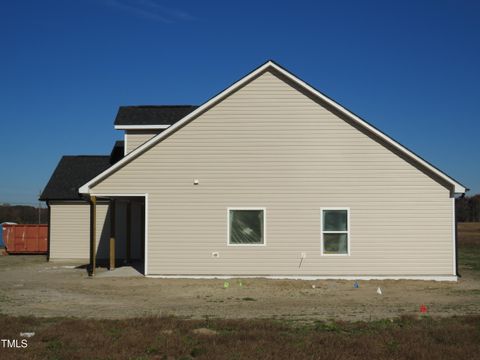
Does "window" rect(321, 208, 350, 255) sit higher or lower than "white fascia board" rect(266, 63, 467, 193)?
lower

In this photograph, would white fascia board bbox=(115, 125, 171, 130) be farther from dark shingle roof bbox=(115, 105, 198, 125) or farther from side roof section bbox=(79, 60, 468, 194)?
side roof section bbox=(79, 60, 468, 194)

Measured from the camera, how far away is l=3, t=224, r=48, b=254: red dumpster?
106ft

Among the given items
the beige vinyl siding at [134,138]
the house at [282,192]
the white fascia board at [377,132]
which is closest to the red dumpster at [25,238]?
the beige vinyl siding at [134,138]

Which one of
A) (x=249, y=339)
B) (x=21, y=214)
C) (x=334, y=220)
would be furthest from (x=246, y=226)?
(x=21, y=214)

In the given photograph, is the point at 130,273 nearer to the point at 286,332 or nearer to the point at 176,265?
the point at 176,265

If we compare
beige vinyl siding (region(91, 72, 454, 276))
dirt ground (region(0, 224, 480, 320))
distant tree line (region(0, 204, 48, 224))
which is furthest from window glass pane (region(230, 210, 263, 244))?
distant tree line (region(0, 204, 48, 224))

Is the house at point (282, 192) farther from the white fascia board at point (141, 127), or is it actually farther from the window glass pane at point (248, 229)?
the white fascia board at point (141, 127)

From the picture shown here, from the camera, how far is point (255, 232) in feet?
62.2

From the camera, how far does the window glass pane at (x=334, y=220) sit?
18.9m

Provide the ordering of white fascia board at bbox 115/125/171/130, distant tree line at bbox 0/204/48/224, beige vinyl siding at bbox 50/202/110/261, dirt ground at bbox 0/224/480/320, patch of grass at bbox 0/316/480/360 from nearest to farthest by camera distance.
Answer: patch of grass at bbox 0/316/480/360 < dirt ground at bbox 0/224/480/320 < white fascia board at bbox 115/125/171/130 < beige vinyl siding at bbox 50/202/110/261 < distant tree line at bbox 0/204/48/224

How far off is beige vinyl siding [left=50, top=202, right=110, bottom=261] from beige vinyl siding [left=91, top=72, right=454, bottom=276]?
30.8 feet

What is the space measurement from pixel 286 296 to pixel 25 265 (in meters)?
14.9

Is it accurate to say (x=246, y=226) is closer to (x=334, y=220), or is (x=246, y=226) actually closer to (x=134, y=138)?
(x=334, y=220)

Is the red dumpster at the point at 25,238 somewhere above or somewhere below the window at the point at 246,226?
below
